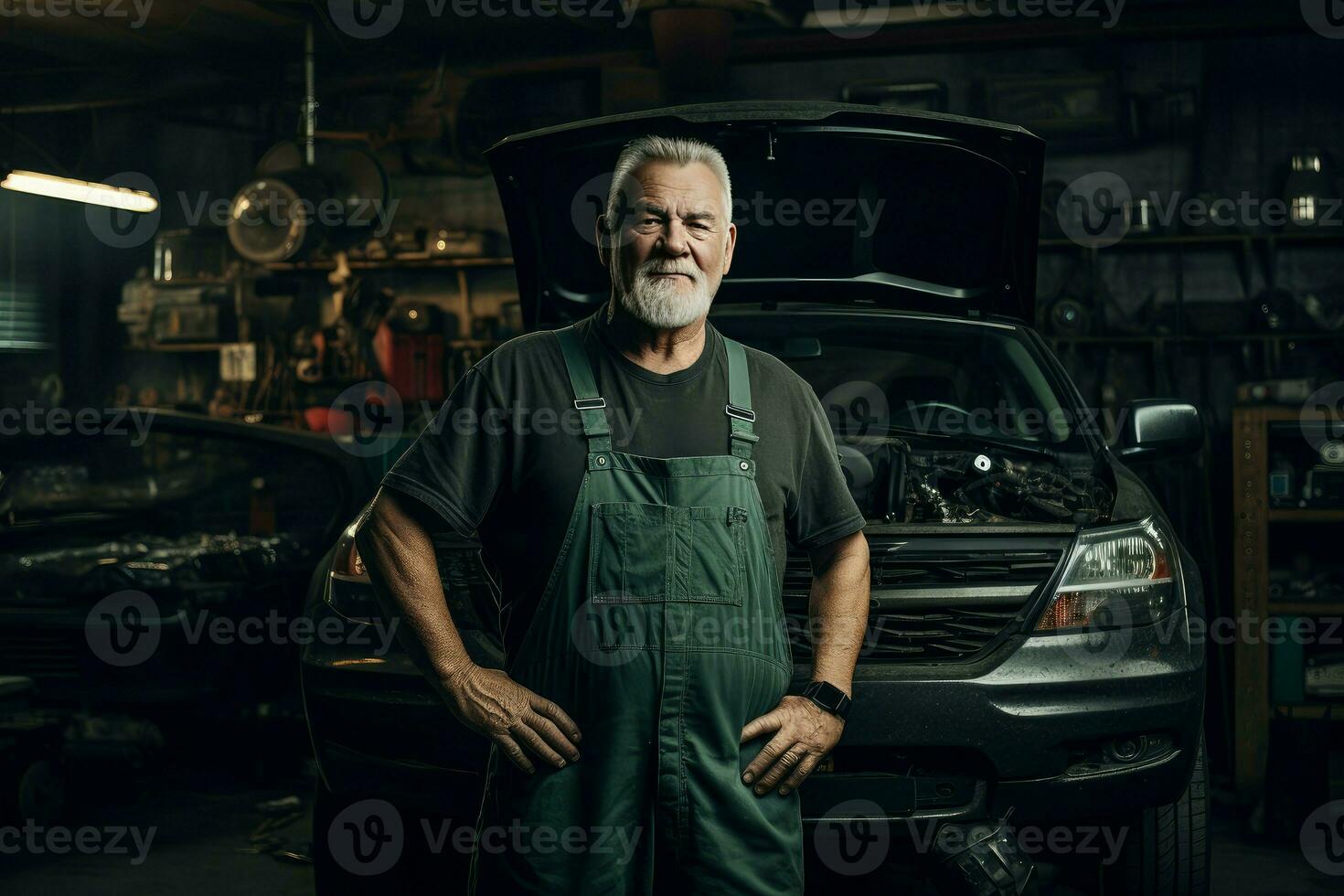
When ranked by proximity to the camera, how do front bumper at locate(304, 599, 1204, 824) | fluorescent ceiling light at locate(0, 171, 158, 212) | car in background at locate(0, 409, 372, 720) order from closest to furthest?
1. front bumper at locate(304, 599, 1204, 824)
2. car in background at locate(0, 409, 372, 720)
3. fluorescent ceiling light at locate(0, 171, 158, 212)

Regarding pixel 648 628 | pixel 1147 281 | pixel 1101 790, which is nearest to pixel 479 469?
pixel 648 628

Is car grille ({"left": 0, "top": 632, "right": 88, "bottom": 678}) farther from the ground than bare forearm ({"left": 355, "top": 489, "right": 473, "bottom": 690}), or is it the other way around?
bare forearm ({"left": 355, "top": 489, "right": 473, "bottom": 690})

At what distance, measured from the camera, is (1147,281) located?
27.7ft

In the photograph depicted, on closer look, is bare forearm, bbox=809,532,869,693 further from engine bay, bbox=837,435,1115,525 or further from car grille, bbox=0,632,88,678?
car grille, bbox=0,632,88,678

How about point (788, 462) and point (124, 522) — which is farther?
point (124, 522)

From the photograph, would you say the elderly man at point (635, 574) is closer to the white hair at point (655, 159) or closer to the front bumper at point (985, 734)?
the white hair at point (655, 159)

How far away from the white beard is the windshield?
1.60 meters

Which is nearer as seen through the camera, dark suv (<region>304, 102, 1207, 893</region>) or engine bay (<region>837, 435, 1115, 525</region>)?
dark suv (<region>304, 102, 1207, 893</region>)

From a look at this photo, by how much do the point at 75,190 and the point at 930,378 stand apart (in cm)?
722

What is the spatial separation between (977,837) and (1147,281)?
6685 millimetres

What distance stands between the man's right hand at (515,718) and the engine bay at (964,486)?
51.1 inches

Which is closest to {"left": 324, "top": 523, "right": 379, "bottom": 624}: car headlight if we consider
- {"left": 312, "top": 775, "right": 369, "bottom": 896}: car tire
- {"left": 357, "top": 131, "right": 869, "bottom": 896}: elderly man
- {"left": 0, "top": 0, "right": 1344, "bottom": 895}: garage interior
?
{"left": 0, "top": 0, "right": 1344, "bottom": 895}: garage interior

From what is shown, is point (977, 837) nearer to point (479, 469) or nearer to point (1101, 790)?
point (1101, 790)

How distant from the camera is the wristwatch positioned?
202cm
